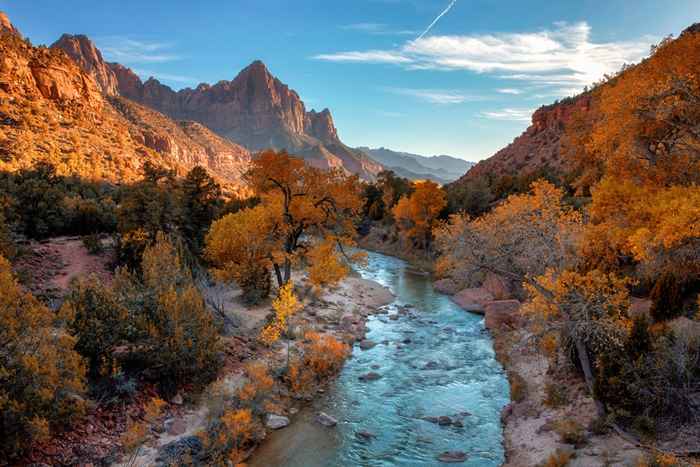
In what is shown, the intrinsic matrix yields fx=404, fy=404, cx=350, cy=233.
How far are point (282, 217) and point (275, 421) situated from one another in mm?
12011

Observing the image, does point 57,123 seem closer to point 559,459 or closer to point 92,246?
point 92,246

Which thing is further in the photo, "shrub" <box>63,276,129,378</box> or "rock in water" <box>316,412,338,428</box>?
"rock in water" <box>316,412,338,428</box>

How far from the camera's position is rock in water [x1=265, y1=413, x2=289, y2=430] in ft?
44.7

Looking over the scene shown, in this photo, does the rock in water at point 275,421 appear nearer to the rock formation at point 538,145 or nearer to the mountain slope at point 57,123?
the mountain slope at point 57,123

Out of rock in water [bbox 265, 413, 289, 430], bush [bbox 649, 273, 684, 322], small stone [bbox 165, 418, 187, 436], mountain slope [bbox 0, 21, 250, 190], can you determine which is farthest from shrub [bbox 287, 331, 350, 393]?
mountain slope [bbox 0, 21, 250, 190]

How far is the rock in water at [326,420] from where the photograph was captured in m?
14.0

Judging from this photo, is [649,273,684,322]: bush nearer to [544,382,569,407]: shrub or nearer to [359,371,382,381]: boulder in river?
[544,382,569,407]: shrub

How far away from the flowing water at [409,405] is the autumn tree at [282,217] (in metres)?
7.14

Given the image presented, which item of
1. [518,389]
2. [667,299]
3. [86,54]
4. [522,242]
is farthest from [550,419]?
[86,54]

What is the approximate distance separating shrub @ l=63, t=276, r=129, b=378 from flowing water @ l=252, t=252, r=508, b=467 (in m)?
5.83

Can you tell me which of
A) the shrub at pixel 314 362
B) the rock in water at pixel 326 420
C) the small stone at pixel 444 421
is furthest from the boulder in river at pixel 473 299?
the rock in water at pixel 326 420

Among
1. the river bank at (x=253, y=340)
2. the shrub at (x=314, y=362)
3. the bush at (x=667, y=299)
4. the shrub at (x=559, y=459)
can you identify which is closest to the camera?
the shrub at (x=559, y=459)

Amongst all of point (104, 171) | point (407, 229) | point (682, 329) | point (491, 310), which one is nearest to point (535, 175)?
point (407, 229)

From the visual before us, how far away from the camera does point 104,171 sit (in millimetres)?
50406
